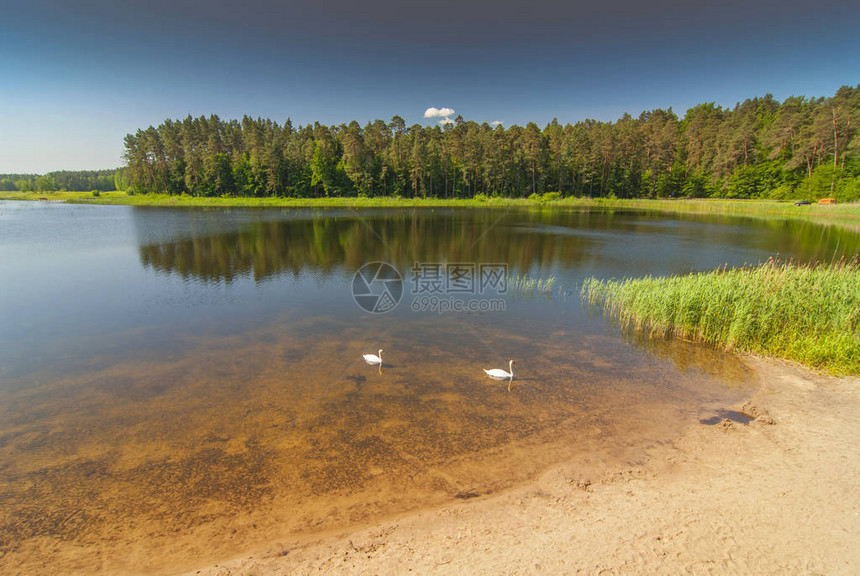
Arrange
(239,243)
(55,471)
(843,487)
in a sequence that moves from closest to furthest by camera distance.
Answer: (843,487)
(55,471)
(239,243)

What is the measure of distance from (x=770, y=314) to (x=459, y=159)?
87180 millimetres

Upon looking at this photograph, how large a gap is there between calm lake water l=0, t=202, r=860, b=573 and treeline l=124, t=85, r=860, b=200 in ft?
241

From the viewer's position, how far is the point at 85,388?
9906mm

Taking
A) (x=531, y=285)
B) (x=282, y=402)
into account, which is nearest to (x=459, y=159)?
(x=531, y=285)

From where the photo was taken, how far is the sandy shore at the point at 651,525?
15.3 feet

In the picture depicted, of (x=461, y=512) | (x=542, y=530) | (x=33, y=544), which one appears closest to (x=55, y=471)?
(x=33, y=544)

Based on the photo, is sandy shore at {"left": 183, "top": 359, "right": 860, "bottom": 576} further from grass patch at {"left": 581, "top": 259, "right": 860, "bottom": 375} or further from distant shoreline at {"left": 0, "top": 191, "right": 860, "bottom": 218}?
distant shoreline at {"left": 0, "top": 191, "right": 860, "bottom": 218}

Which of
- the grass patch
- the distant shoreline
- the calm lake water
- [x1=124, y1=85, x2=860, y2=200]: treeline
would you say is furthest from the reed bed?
[x1=124, y1=85, x2=860, y2=200]: treeline

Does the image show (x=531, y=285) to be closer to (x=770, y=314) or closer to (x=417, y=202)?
(x=770, y=314)

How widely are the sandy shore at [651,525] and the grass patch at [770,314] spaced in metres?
4.52

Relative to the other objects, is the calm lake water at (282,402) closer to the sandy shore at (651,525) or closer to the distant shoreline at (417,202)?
the sandy shore at (651,525)

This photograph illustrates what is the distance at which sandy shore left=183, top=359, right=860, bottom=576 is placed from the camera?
183 inches

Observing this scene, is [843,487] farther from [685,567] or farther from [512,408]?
[512,408]

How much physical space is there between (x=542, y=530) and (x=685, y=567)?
165 cm
